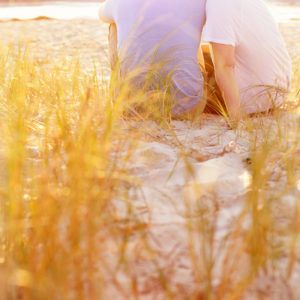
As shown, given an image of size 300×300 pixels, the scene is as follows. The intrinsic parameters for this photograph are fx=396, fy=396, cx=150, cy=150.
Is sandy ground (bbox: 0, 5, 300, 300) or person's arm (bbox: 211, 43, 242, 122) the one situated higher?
person's arm (bbox: 211, 43, 242, 122)

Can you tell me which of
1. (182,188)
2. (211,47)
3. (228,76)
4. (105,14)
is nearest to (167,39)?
(211,47)

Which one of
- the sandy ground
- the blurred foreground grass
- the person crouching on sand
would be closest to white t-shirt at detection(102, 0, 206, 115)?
the person crouching on sand

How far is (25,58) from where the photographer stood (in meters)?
1.97

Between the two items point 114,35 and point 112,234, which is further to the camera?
point 114,35

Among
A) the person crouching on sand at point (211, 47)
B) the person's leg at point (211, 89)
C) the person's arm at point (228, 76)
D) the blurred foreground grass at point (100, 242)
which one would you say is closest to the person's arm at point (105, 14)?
the person crouching on sand at point (211, 47)

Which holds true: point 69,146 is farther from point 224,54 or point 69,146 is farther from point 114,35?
point 114,35

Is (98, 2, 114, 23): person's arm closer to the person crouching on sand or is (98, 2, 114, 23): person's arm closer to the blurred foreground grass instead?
the person crouching on sand

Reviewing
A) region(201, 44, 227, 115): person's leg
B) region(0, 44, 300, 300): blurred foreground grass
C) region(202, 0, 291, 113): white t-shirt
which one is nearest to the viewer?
region(0, 44, 300, 300): blurred foreground grass

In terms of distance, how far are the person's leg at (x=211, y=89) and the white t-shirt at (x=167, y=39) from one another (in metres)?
0.12

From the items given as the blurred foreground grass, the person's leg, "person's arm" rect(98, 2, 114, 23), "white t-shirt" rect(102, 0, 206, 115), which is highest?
"person's arm" rect(98, 2, 114, 23)

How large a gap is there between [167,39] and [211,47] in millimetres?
198

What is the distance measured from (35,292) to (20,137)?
393 mm

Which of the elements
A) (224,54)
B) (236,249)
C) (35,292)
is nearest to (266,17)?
(224,54)

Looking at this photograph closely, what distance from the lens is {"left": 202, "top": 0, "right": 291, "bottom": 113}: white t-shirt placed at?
1.64 meters
